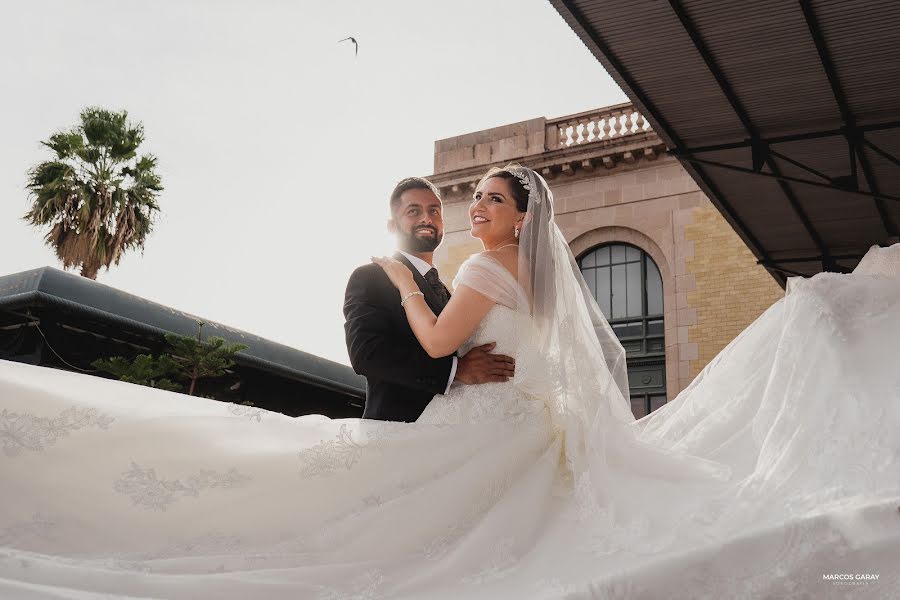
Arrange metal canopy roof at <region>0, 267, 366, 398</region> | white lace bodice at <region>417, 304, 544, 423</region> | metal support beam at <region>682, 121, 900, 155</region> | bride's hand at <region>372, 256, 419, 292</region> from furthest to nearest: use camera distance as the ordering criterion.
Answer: metal canopy roof at <region>0, 267, 366, 398</region>
metal support beam at <region>682, 121, 900, 155</region>
bride's hand at <region>372, 256, 419, 292</region>
white lace bodice at <region>417, 304, 544, 423</region>

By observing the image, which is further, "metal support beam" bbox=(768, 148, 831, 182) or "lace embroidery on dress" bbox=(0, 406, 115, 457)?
"metal support beam" bbox=(768, 148, 831, 182)

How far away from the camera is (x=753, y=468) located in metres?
3.02

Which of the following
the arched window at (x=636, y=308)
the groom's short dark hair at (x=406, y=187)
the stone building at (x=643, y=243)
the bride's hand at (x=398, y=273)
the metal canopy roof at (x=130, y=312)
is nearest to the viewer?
the bride's hand at (x=398, y=273)

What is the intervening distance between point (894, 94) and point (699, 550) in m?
5.88

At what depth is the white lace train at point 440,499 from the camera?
2.30 m

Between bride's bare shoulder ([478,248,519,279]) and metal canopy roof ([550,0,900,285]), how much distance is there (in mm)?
3258

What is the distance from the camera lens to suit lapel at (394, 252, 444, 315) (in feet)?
11.9

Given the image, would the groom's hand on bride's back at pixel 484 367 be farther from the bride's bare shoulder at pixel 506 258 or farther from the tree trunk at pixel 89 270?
the tree trunk at pixel 89 270

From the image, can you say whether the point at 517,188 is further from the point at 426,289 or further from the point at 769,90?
the point at 769,90

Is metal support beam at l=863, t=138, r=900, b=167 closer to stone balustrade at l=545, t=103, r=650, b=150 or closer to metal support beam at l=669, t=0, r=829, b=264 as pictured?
metal support beam at l=669, t=0, r=829, b=264

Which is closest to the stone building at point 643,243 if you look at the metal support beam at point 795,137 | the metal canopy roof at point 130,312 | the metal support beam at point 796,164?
the metal canopy roof at point 130,312

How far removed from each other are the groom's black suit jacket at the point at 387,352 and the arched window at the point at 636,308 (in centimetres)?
1256

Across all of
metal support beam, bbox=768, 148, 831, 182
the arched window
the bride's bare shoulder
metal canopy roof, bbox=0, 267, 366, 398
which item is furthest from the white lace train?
the arched window

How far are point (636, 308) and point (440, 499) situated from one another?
13.9 meters
